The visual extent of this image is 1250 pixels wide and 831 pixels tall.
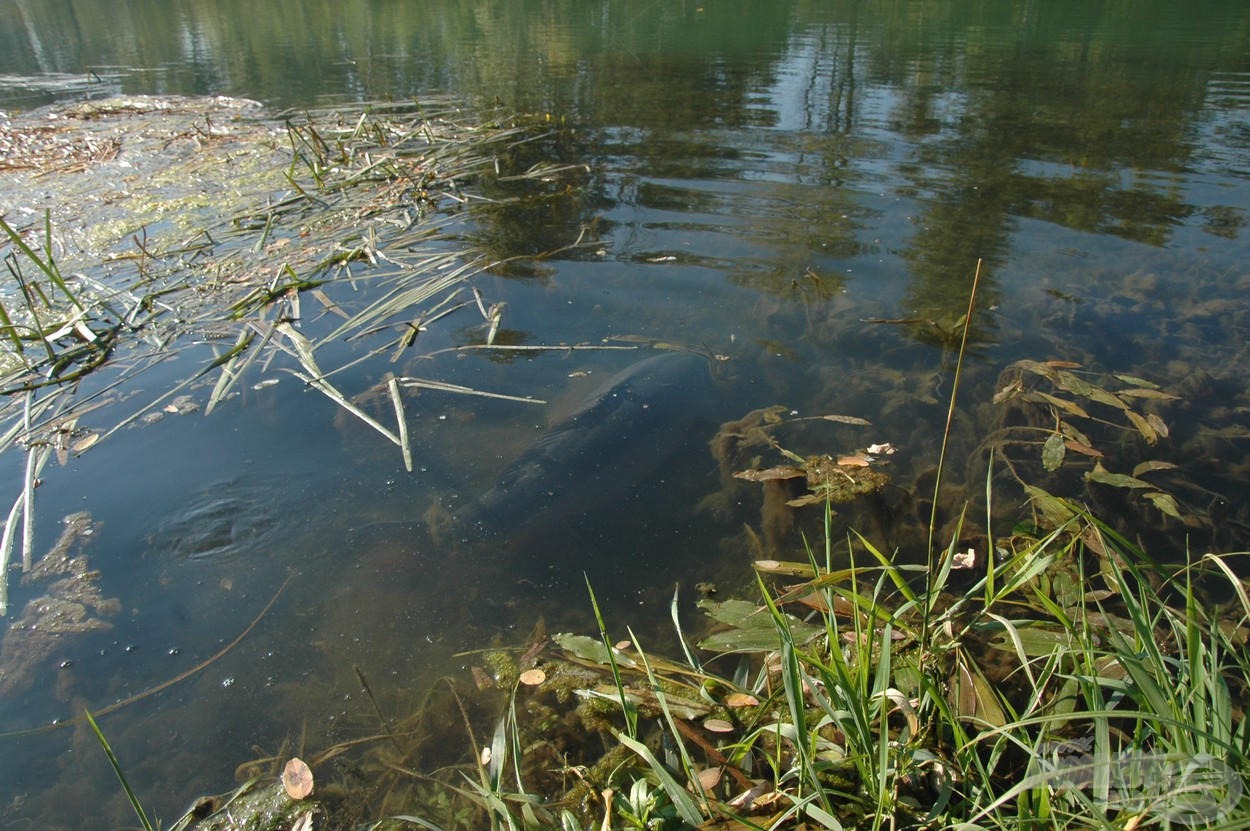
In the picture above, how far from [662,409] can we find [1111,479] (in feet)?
6.28

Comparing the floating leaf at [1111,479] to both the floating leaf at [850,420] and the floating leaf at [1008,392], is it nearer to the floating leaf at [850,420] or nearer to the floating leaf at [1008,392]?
the floating leaf at [1008,392]

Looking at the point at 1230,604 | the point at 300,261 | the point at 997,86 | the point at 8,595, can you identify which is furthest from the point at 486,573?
the point at 997,86

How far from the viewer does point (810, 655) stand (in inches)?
80.0

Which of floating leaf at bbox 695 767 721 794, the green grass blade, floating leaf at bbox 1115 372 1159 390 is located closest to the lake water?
floating leaf at bbox 1115 372 1159 390

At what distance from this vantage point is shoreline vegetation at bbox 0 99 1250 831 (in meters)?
1.63

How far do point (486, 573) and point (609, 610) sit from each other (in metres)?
0.52

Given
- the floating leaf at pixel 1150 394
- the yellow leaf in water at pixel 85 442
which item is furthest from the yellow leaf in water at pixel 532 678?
the floating leaf at pixel 1150 394

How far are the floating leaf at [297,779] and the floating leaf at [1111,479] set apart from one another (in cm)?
308

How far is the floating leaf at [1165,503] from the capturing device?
2.83 metres

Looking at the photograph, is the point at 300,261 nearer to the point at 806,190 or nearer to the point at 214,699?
the point at 214,699

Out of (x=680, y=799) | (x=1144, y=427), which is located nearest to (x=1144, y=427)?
(x=1144, y=427)

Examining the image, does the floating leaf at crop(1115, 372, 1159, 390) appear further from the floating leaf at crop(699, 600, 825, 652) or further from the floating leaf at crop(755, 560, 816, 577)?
the floating leaf at crop(699, 600, 825, 652)

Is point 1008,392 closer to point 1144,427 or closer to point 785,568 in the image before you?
point 1144,427

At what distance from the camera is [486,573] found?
9.32ft
